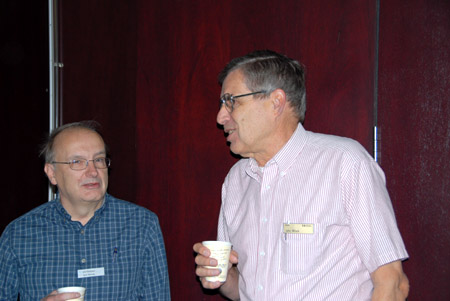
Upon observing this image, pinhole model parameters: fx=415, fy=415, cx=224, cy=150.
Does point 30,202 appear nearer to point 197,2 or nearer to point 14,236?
point 14,236

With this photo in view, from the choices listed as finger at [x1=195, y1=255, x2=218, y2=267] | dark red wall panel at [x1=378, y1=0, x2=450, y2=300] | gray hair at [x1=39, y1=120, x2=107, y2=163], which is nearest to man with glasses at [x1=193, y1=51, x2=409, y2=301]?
finger at [x1=195, y1=255, x2=218, y2=267]

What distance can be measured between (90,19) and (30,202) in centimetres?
121

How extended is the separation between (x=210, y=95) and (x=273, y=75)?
0.70 meters

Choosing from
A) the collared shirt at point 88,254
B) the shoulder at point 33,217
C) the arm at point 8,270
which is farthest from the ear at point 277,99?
the arm at point 8,270

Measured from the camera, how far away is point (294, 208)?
198 cm

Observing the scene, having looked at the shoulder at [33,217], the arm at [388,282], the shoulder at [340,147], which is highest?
the shoulder at [340,147]

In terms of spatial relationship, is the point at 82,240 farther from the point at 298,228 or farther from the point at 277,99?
the point at 277,99

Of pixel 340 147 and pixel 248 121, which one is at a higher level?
pixel 248 121

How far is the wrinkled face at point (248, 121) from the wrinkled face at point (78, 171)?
82cm

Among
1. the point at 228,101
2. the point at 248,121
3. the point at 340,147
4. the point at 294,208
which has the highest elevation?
the point at 228,101

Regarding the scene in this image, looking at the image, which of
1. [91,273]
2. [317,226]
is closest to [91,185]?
[91,273]

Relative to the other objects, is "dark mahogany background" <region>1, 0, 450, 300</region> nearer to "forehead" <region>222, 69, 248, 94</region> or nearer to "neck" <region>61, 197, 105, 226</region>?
"neck" <region>61, 197, 105, 226</region>

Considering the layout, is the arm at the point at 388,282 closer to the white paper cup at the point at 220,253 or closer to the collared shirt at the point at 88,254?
the white paper cup at the point at 220,253

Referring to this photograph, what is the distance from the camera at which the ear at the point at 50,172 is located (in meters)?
2.43
